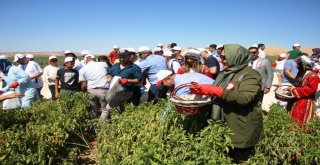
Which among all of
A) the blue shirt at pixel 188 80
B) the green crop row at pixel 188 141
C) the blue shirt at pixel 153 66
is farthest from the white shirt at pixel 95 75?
the blue shirt at pixel 188 80

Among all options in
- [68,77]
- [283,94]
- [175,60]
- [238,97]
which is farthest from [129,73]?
[238,97]

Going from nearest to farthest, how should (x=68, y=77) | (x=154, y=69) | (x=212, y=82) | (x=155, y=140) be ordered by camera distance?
(x=155, y=140) → (x=212, y=82) → (x=154, y=69) → (x=68, y=77)

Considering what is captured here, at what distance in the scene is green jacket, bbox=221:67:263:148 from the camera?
2973 mm

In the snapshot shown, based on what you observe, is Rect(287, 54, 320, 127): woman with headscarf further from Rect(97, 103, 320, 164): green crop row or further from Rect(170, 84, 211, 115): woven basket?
Rect(170, 84, 211, 115): woven basket

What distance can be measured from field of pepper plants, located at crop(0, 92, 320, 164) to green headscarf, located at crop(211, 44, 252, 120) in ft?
0.48

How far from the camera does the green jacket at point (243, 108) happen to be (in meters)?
2.97

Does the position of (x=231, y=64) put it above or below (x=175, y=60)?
above

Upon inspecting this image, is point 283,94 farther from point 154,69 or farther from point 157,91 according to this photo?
point 154,69

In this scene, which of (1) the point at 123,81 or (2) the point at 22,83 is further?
(2) the point at 22,83

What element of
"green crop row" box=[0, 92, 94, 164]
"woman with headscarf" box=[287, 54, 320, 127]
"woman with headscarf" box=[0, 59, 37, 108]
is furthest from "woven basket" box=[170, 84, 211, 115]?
"woman with headscarf" box=[0, 59, 37, 108]

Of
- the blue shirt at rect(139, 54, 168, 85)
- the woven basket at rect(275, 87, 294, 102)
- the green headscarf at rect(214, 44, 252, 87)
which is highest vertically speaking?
the green headscarf at rect(214, 44, 252, 87)

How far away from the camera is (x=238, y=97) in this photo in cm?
295

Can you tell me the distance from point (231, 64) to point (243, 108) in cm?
50

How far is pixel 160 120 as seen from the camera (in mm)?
3744
